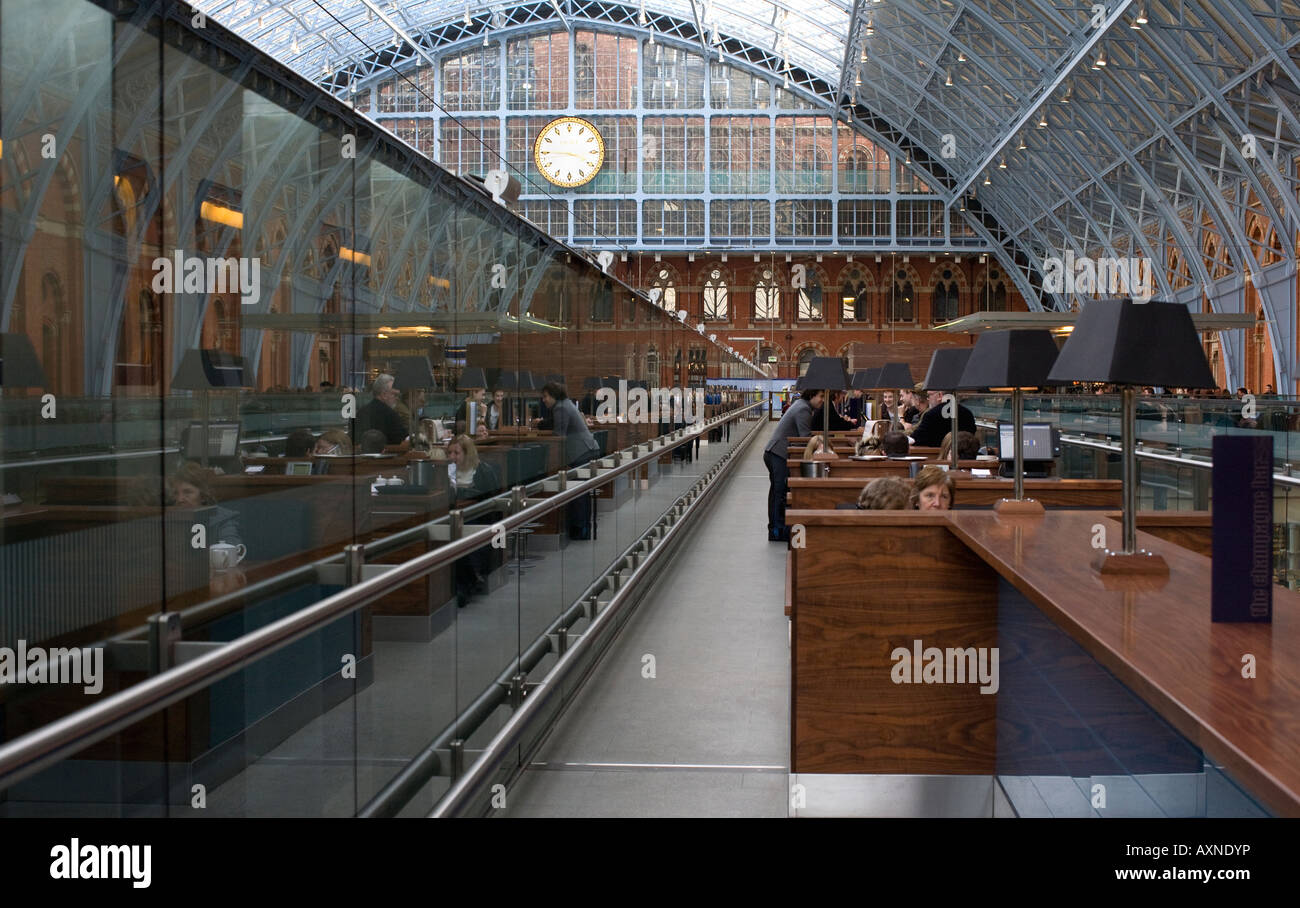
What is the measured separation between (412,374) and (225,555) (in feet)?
4.09

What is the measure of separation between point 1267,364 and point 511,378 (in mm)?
29802

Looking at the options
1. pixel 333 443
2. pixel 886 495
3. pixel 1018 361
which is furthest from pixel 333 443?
pixel 1018 361

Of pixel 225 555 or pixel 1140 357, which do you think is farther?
pixel 1140 357

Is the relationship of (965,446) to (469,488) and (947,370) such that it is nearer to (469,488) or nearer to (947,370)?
(947,370)

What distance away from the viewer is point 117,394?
183 centimetres

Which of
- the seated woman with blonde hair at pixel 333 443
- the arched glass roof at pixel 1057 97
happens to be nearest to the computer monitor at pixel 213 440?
the seated woman with blonde hair at pixel 333 443

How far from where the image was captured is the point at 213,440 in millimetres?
2160

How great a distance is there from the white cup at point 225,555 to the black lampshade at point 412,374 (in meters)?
1.03

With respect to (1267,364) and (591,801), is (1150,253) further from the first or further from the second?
(591,801)

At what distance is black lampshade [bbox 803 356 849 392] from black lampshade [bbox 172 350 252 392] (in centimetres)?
894

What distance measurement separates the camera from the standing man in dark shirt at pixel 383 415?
3006 millimetres

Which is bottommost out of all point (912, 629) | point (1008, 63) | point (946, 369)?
point (912, 629)

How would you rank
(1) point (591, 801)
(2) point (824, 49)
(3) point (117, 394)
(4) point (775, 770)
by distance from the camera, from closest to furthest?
(3) point (117, 394), (1) point (591, 801), (4) point (775, 770), (2) point (824, 49)
